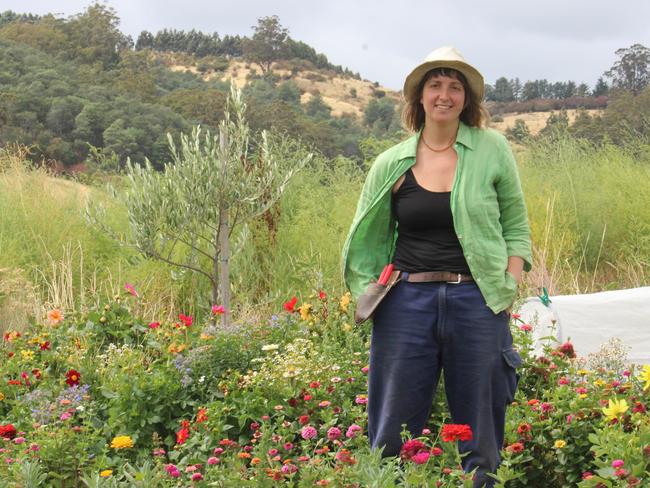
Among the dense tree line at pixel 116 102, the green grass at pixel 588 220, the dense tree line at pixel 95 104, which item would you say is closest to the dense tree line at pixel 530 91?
the dense tree line at pixel 116 102

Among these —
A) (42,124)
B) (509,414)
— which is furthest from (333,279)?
(42,124)

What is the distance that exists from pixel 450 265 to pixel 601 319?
9.45 feet

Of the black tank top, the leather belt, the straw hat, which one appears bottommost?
the leather belt

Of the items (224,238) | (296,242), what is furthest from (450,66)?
(296,242)

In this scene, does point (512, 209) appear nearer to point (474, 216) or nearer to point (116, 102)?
point (474, 216)

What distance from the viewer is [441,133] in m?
3.12

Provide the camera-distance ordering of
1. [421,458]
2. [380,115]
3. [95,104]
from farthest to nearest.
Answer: [380,115] → [95,104] → [421,458]

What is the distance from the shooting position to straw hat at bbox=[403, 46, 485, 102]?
3090 mm

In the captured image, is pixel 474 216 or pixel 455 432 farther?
pixel 474 216

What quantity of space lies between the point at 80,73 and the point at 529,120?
848 inches

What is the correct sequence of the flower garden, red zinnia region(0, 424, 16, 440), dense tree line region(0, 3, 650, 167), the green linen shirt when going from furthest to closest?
1. dense tree line region(0, 3, 650, 167)
2. red zinnia region(0, 424, 16, 440)
3. the green linen shirt
4. the flower garden

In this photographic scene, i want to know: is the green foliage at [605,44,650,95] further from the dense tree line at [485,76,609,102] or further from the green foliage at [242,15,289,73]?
the green foliage at [242,15,289,73]

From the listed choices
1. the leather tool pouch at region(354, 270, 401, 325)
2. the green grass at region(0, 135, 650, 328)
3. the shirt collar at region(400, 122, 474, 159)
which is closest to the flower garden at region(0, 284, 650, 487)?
the leather tool pouch at region(354, 270, 401, 325)

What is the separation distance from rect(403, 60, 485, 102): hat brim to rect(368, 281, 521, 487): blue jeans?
0.72 metres
